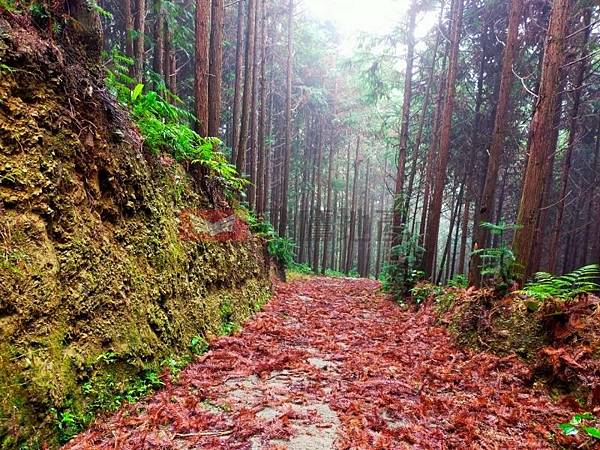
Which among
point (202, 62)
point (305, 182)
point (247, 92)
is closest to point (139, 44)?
point (202, 62)

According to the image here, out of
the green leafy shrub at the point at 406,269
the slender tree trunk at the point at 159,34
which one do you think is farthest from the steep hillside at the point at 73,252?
the green leafy shrub at the point at 406,269

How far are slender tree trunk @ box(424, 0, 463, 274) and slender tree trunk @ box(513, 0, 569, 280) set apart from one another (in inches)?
167

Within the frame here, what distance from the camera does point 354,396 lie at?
3.60 m

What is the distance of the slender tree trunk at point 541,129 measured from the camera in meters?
5.58

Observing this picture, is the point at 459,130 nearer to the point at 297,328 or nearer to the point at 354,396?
the point at 297,328

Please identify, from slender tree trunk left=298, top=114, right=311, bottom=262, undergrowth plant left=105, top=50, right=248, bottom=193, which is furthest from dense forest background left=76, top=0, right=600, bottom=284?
slender tree trunk left=298, top=114, right=311, bottom=262

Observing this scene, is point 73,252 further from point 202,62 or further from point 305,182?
point 305,182

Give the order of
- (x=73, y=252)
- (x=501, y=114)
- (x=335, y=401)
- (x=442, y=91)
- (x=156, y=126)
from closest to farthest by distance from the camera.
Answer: (x=73, y=252) → (x=335, y=401) → (x=156, y=126) → (x=501, y=114) → (x=442, y=91)

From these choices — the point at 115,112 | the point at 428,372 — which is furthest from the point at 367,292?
the point at 115,112

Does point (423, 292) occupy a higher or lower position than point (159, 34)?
lower

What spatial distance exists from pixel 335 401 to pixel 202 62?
277 inches

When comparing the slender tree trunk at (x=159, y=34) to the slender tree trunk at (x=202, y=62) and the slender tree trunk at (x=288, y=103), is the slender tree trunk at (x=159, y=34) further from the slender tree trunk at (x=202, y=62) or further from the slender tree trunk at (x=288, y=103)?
the slender tree trunk at (x=288, y=103)

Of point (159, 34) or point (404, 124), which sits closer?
point (159, 34)

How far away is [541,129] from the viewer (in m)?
5.77
